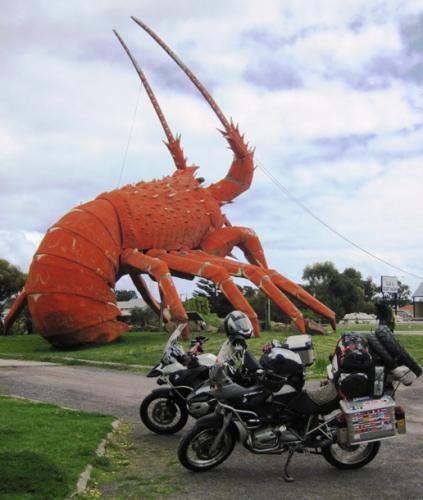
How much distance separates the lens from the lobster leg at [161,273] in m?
18.3

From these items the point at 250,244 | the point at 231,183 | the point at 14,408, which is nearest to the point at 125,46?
the point at 231,183

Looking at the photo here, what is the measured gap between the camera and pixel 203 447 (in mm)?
5496

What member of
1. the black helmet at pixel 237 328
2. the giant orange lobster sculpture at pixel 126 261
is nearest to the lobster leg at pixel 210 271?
the giant orange lobster sculpture at pixel 126 261

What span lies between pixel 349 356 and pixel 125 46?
24873 millimetres

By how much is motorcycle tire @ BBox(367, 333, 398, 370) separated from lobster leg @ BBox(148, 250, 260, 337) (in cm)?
1303

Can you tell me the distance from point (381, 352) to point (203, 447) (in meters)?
1.89

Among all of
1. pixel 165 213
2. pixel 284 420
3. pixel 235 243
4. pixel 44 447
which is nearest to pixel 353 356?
pixel 284 420

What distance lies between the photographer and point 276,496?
15.7 feet

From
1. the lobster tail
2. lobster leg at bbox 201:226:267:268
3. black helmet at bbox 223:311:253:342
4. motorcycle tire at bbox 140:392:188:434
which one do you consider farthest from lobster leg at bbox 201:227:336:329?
black helmet at bbox 223:311:253:342

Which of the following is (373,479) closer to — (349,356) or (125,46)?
(349,356)

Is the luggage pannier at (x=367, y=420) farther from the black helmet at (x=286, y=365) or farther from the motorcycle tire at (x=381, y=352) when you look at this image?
the black helmet at (x=286, y=365)

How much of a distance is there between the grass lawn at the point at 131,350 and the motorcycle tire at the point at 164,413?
5.70 m

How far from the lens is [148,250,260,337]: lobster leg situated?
62.3 ft

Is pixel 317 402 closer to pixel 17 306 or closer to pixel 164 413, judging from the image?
pixel 164 413
